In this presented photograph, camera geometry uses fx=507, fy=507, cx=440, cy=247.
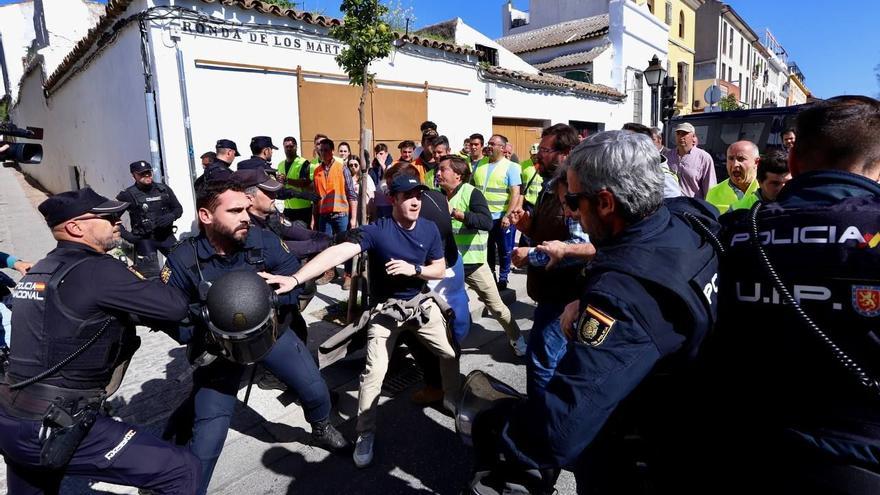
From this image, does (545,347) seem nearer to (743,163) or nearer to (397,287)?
(397,287)

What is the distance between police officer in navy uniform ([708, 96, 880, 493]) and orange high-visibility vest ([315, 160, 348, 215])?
5.88 m

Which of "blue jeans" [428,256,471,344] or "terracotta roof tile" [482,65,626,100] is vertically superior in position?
"terracotta roof tile" [482,65,626,100]

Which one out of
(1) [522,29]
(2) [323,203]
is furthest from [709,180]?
(1) [522,29]

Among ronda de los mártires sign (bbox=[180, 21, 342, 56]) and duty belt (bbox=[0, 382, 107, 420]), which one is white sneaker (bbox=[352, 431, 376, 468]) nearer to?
duty belt (bbox=[0, 382, 107, 420])

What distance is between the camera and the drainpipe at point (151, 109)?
7.01 metres

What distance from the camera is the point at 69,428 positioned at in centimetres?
197

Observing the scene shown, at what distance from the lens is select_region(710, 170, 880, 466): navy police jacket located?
1.12 meters

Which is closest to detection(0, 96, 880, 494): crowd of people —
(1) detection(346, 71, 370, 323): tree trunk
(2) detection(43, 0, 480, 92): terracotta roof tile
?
(1) detection(346, 71, 370, 323): tree trunk

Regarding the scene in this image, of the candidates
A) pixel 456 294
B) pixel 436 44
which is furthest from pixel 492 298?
pixel 436 44

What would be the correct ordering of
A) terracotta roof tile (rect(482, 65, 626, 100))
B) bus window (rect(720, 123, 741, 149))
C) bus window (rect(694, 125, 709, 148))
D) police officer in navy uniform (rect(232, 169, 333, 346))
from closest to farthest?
police officer in navy uniform (rect(232, 169, 333, 346))
bus window (rect(720, 123, 741, 149))
bus window (rect(694, 125, 709, 148))
terracotta roof tile (rect(482, 65, 626, 100))

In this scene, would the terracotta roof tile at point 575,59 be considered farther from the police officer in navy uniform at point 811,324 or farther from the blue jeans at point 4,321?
the police officer in navy uniform at point 811,324

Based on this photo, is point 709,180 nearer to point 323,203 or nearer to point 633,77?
point 323,203

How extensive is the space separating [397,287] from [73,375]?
1.73m

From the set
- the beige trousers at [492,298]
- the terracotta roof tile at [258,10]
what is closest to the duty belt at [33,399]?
the beige trousers at [492,298]
